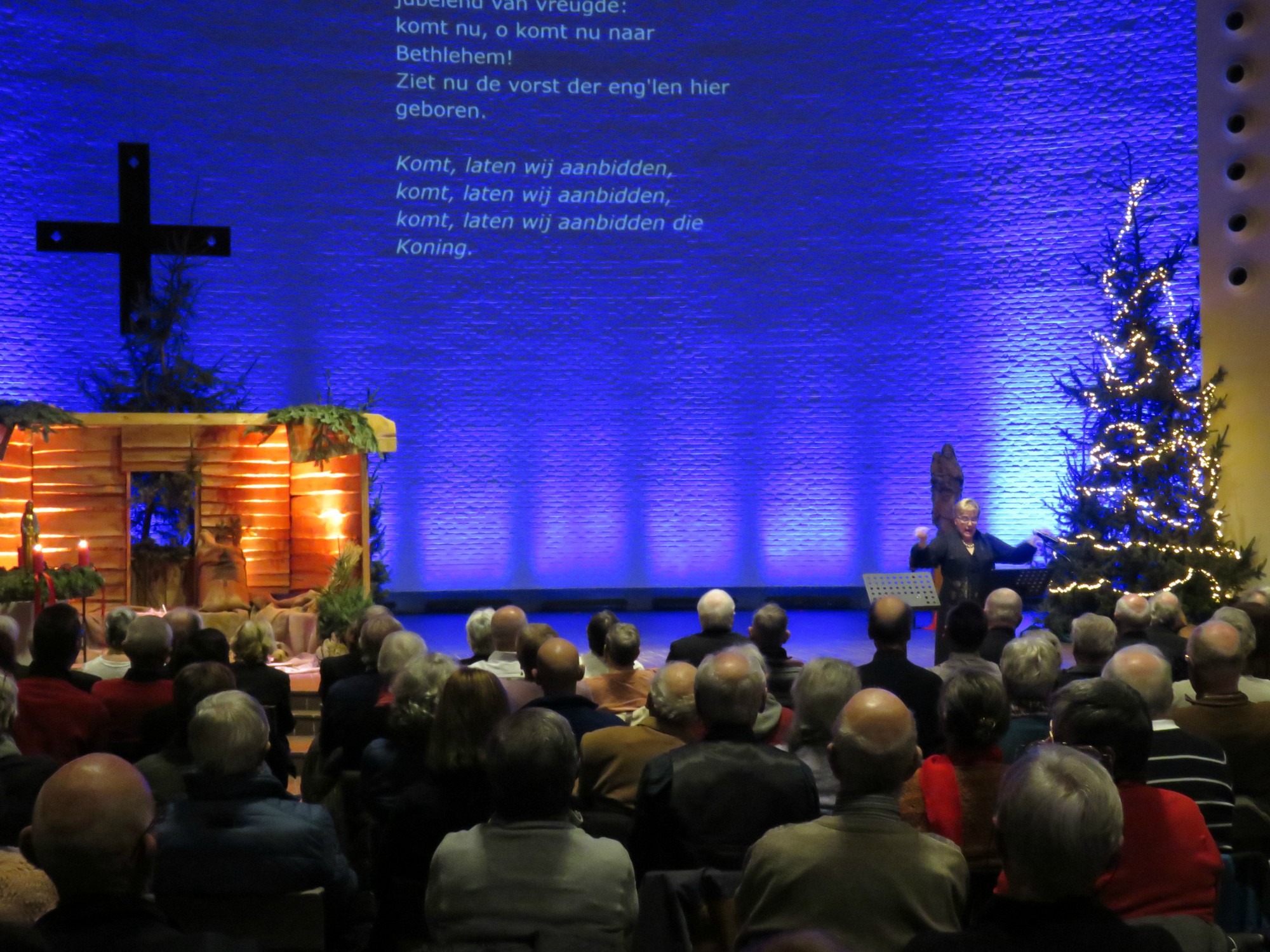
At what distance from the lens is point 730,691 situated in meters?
3.03

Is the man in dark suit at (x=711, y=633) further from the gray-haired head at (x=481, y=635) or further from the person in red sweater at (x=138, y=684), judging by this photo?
the person in red sweater at (x=138, y=684)

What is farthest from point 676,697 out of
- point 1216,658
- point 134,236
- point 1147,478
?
point 1147,478

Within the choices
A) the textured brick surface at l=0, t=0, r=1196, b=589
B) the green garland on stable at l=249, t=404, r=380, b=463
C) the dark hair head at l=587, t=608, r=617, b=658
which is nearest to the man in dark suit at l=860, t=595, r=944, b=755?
the dark hair head at l=587, t=608, r=617, b=658

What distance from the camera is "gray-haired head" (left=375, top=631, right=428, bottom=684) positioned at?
413cm

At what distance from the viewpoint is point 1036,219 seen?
12969 mm

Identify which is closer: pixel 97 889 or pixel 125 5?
pixel 97 889

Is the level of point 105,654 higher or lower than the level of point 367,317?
lower

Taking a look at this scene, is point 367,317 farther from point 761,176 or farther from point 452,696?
point 452,696

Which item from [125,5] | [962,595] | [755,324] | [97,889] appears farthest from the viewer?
[755,324]

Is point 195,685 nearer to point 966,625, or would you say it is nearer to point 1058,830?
point 1058,830

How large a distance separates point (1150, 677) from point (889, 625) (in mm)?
1421

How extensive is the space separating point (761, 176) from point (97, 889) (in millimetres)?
11906

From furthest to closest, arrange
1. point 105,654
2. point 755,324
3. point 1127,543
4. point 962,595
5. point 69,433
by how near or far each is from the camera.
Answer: point 755,324 < point 1127,543 < point 69,433 < point 962,595 < point 105,654

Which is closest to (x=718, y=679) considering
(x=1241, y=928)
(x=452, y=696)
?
(x=452, y=696)
